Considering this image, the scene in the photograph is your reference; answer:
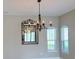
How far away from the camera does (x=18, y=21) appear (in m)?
9.26

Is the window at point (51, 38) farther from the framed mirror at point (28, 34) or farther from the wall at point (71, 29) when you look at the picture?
the wall at point (71, 29)

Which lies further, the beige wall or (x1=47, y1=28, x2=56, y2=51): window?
(x1=47, y1=28, x2=56, y2=51): window

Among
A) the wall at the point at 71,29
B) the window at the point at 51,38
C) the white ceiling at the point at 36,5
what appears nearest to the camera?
the white ceiling at the point at 36,5

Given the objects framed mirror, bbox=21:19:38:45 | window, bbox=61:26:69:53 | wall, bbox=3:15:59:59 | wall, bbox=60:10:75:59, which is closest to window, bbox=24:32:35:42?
framed mirror, bbox=21:19:38:45

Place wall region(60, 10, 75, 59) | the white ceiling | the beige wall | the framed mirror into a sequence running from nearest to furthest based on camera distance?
1. the white ceiling
2. wall region(60, 10, 75, 59)
3. the beige wall
4. the framed mirror

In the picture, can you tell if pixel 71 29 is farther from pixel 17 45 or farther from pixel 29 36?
pixel 17 45

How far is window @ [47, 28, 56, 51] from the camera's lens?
31.7 ft

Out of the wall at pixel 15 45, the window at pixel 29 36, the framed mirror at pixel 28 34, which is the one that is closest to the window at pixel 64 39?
the wall at pixel 15 45

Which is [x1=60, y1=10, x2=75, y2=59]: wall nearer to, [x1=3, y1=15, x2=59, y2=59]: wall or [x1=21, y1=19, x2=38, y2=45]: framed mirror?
[x1=3, y1=15, x2=59, y2=59]: wall

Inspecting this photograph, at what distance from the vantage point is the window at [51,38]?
966 centimetres

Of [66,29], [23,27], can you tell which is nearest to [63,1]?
[66,29]

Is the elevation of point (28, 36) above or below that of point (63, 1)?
below
